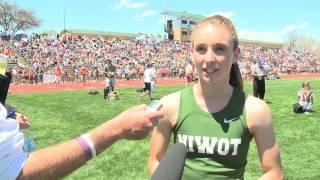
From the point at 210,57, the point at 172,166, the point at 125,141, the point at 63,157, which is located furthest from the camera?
the point at 125,141

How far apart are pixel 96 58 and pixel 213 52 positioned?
174ft

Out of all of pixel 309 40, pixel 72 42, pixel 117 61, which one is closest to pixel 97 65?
pixel 117 61

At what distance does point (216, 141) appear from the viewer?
322 centimetres

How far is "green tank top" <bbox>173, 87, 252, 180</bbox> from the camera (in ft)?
10.6

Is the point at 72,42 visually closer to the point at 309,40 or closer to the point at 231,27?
the point at 231,27

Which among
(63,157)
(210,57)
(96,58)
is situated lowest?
(96,58)

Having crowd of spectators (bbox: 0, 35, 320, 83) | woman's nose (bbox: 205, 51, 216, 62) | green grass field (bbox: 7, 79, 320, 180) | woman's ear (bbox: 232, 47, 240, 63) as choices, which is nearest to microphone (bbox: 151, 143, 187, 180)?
woman's nose (bbox: 205, 51, 216, 62)

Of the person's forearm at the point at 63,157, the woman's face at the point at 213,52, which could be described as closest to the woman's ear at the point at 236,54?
the woman's face at the point at 213,52

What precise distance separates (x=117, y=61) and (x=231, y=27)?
52.4m

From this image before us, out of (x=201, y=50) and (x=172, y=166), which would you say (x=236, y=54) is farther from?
(x=172, y=166)

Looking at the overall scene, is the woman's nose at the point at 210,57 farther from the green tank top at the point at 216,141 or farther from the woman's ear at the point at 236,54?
the green tank top at the point at 216,141

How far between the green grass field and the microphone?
6.81m

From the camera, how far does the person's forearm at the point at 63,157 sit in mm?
2135

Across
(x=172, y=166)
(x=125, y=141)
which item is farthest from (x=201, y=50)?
(x=125, y=141)
